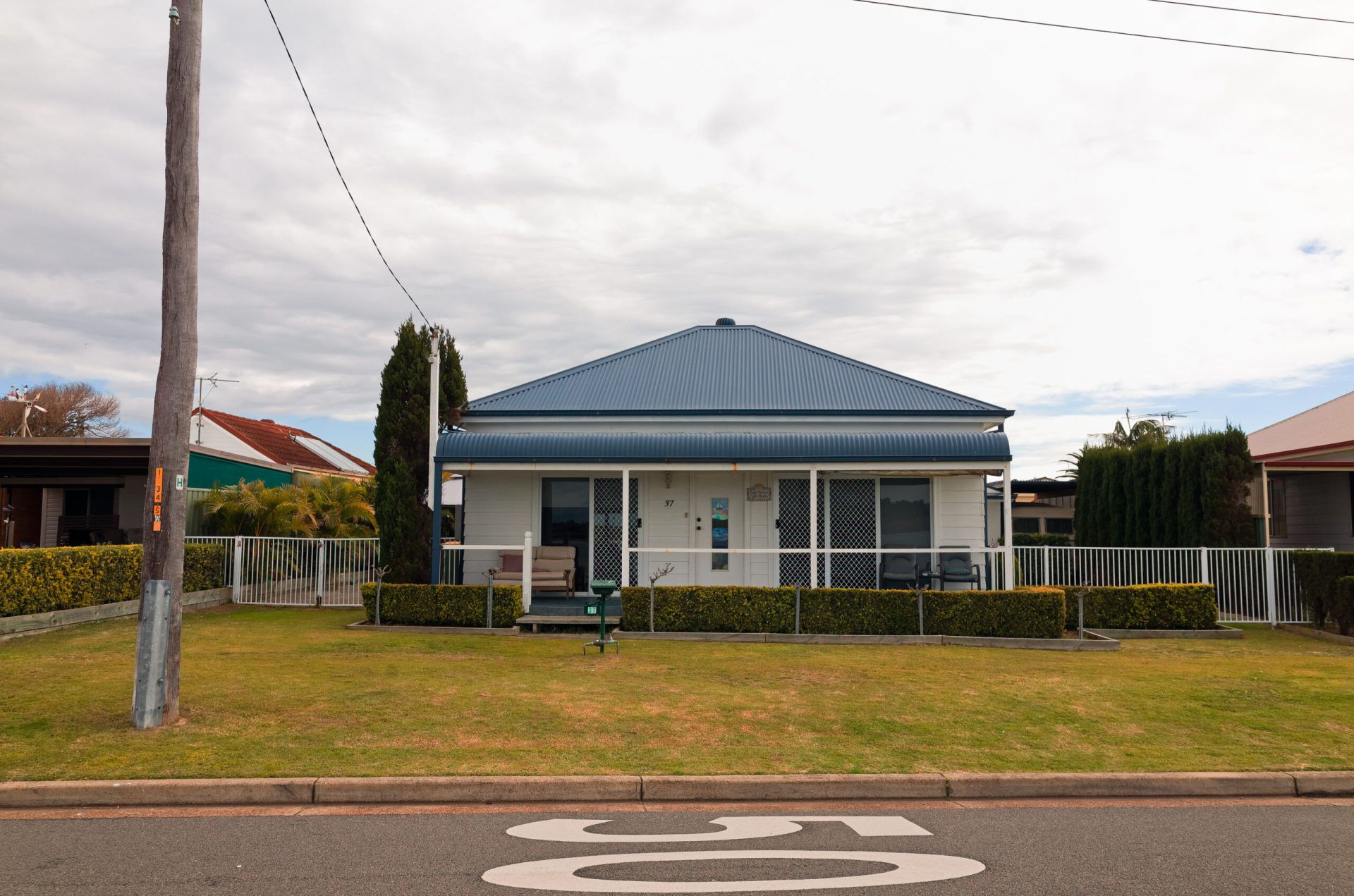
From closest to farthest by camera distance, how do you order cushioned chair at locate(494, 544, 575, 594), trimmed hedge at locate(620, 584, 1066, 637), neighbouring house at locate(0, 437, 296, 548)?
trimmed hedge at locate(620, 584, 1066, 637) < cushioned chair at locate(494, 544, 575, 594) < neighbouring house at locate(0, 437, 296, 548)

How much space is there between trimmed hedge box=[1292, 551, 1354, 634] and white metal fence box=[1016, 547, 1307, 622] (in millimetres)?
466

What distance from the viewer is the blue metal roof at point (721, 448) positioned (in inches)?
599

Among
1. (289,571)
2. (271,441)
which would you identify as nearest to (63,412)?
(271,441)

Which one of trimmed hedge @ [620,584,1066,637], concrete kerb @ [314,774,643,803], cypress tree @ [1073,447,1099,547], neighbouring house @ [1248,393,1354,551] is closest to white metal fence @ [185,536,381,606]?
trimmed hedge @ [620,584,1066,637]

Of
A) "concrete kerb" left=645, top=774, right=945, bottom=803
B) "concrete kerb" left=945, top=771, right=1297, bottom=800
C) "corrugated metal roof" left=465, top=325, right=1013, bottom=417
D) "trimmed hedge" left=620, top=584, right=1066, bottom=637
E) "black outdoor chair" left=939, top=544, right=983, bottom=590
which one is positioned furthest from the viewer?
"corrugated metal roof" left=465, top=325, right=1013, bottom=417

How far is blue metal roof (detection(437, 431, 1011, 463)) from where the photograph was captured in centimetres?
1521

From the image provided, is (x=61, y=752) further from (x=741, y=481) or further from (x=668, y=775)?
(x=741, y=481)

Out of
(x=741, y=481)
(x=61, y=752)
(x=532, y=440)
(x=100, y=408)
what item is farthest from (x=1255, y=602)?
(x=100, y=408)

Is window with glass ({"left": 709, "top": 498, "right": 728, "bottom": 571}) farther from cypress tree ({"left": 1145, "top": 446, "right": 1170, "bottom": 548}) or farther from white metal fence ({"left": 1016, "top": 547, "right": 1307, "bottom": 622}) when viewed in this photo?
cypress tree ({"left": 1145, "top": 446, "right": 1170, "bottom": 548})

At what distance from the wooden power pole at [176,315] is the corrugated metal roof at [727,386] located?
992cm

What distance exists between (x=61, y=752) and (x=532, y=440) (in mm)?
9315

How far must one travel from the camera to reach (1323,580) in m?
15.2

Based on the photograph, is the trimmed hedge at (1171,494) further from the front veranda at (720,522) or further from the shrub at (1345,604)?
the front veranda at (720,522)

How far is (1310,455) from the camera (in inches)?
890
